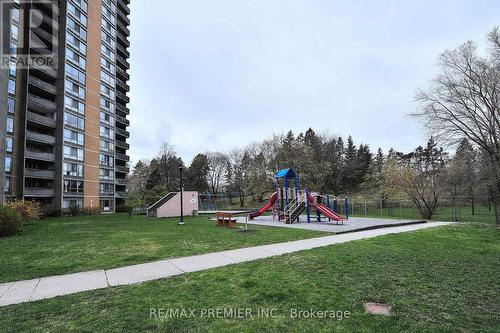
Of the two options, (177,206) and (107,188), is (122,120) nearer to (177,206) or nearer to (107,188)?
(107,188)

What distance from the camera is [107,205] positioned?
47.0 meters

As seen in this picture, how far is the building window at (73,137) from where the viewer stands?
39.4m

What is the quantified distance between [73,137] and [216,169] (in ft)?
127

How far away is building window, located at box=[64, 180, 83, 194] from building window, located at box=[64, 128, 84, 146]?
582 cm

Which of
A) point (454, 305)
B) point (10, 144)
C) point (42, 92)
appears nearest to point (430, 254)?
point (454, 305)

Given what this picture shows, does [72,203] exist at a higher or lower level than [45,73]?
lower

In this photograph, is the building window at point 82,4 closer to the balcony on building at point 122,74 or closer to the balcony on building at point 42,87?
the balcony on building at point 122,74

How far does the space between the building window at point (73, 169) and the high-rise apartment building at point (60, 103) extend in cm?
14

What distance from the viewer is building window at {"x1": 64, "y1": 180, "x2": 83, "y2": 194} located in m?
38.7

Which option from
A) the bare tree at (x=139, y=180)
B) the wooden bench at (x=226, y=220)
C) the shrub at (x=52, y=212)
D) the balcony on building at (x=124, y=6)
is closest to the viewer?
the wooden bench at (x=226, y=220)

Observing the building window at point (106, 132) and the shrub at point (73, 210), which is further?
the building window at point (106, 132)

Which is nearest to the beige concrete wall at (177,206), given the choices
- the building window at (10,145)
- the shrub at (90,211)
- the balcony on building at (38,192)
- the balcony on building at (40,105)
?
the shrub at (90,211)

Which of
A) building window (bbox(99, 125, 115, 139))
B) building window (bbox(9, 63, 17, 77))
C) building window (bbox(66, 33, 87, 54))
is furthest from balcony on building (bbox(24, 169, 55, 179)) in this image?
building window (bbox(66, 33, 87, 54))

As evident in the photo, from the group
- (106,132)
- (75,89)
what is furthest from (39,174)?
(106,132)
